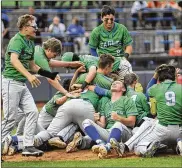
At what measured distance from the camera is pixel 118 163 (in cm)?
1042

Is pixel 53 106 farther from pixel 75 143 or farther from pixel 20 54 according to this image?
pixel 20 54

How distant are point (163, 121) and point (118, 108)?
0.78 meters

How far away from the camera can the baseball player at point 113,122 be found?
36.2 ft

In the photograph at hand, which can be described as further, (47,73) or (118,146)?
(47,73)

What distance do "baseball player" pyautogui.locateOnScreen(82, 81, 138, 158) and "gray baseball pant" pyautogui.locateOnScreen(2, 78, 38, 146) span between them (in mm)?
788

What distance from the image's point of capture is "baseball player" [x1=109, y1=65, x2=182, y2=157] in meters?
10.9

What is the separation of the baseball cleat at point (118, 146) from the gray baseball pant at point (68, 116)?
0.92 metres

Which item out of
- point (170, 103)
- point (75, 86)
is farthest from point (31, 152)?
point (170, 103)

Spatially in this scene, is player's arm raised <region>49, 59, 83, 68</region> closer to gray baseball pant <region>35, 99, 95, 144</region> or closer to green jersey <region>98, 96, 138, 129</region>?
green jersey <region>98, 96, 138, 129</region>

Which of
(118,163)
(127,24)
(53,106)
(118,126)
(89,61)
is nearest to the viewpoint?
(118,163)

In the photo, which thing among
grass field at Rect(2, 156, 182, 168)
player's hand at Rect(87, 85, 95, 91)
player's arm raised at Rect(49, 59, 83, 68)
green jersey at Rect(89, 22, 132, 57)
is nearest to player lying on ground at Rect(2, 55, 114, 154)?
player's hand at Rect(87, 85, 95, 91)

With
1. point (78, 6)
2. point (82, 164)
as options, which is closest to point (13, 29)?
point (78, 6)

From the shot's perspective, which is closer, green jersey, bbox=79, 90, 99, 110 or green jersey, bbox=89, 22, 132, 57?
green jersey, bbox=79, 90, 99, 110

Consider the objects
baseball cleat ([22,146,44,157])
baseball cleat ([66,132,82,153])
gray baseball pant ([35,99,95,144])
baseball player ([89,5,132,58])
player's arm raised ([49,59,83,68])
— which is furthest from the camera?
baseball player ([89,5,132,58])
